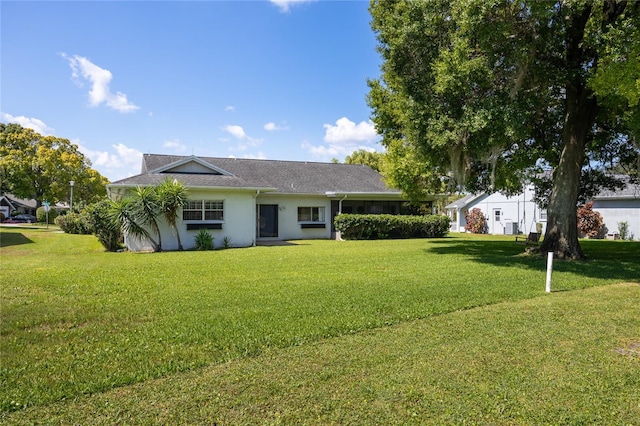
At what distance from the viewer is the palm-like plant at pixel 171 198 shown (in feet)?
49.0

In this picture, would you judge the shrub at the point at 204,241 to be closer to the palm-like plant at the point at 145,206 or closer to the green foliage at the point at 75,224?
the palm-like plant at the point at 145,206

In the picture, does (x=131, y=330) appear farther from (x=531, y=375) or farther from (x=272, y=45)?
(x=272, y=45)

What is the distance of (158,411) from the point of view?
10.2ft

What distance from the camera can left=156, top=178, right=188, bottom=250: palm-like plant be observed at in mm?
14930

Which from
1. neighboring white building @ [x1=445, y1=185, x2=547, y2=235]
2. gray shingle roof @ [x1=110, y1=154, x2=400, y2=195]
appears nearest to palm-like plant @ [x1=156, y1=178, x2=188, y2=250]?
gray shingle roof @ [x1=110, y1=154, x2=400, y2=195]

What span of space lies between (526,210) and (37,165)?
1782 inches

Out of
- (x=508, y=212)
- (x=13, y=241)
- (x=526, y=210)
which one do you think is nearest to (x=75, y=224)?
(x=13, y=241)

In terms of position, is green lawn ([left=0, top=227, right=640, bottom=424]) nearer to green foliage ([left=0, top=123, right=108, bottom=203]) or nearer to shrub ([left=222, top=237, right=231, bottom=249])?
shrub ([left=222, top=237, right=231, bottom=249])

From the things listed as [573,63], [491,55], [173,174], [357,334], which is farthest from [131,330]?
[173,174]

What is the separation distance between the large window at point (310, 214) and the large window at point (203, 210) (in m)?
5.30

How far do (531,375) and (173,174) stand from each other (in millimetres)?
16892

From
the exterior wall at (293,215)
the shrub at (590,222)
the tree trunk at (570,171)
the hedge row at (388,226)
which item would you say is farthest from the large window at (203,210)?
the shrub at (590,222)

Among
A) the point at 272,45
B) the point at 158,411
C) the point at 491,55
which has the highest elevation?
the point at 272,45

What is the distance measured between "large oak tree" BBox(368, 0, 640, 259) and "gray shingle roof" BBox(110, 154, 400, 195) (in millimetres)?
8212
